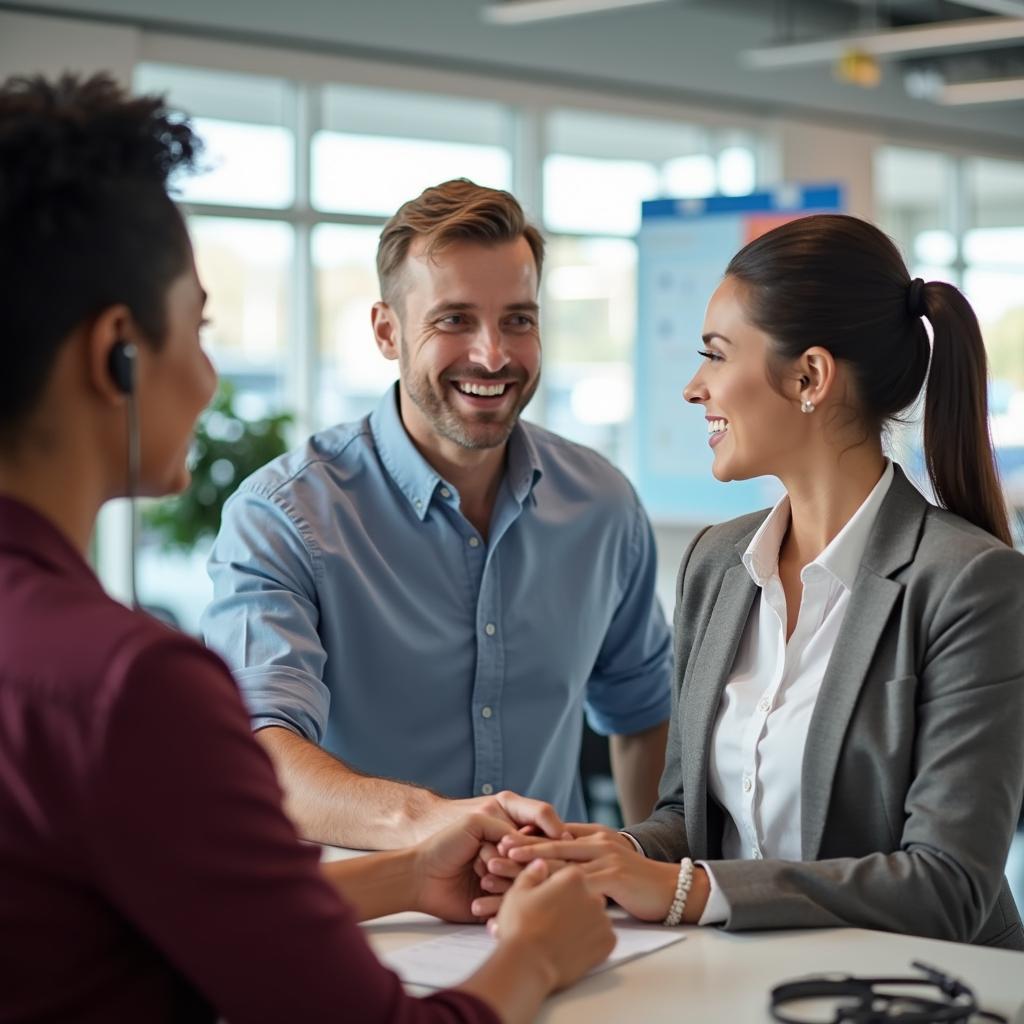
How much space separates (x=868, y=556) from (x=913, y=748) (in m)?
0.25

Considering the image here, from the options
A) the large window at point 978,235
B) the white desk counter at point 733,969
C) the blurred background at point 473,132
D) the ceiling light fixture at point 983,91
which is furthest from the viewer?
the large window at point 978,235

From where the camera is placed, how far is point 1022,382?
41.9 feet

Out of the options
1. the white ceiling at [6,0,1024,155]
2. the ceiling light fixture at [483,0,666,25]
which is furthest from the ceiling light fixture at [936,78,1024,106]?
the ceiling light fixture at [483,0,666,25]

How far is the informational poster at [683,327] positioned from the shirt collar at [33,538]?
5.89 m

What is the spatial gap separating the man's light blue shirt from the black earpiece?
3.81 ft

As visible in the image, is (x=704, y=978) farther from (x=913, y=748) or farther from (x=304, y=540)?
(x=304, y=540)

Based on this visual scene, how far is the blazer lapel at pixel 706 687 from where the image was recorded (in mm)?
1937

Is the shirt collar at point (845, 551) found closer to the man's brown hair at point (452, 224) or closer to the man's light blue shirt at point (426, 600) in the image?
the man's light blue shirt at point (426, 600)

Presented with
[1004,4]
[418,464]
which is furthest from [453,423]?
[1004,4]

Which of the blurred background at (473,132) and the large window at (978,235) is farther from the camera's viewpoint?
the large window at (978,235)

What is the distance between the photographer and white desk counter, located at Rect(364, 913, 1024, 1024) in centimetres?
131

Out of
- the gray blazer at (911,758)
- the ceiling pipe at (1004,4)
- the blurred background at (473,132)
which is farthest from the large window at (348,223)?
the gray blazer at (911,758)

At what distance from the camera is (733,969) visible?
1.45 m

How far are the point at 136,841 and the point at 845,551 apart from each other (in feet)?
3.93
